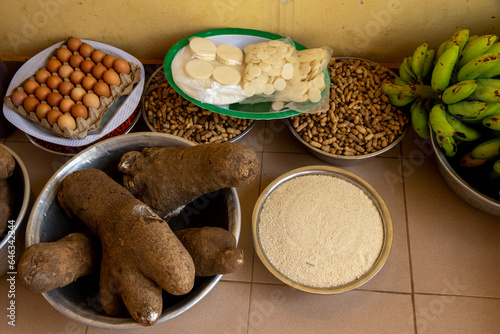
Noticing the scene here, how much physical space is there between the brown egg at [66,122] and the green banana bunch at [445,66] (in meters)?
1.16

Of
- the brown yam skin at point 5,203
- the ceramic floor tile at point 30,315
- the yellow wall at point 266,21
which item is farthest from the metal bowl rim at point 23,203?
the yellow wall at point 266,21

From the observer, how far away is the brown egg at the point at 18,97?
1.34 m

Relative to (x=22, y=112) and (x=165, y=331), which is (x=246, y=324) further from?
(x=22, y=112)

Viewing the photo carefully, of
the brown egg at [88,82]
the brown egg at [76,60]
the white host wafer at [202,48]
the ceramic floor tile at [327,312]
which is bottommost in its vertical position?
the ceramic floor tile at [327,312]

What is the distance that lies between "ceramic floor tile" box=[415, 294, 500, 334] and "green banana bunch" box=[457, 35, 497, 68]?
2.42 ft

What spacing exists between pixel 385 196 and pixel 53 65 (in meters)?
1.27

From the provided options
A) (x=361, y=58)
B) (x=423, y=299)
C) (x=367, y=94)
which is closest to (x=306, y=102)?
(x=367, y=94)

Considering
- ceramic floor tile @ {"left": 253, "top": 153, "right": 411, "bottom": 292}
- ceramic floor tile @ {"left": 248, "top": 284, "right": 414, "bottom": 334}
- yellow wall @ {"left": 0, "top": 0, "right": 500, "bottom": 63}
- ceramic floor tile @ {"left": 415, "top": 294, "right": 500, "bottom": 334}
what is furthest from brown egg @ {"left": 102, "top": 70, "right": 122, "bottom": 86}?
ceramic floor tile @ {"left": 415, "top": 294, "right": 500, "bottom": 334}

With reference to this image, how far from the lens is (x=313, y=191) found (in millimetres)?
1280

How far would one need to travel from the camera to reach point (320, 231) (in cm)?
121

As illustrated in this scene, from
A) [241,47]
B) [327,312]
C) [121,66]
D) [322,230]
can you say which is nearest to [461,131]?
[322,230]

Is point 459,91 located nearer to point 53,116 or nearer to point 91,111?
point 91,111

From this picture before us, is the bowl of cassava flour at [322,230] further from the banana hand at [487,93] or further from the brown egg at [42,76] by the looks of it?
the brown egg at [42,76]

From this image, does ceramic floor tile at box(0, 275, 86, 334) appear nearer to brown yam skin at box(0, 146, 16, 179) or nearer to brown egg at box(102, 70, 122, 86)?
brown yam skin at box(0, 146, 16, 179)
